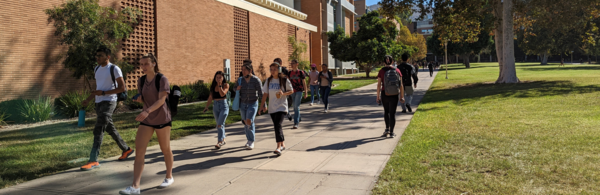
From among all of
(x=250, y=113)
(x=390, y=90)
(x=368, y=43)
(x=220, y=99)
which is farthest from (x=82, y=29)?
(x=368, y=43)

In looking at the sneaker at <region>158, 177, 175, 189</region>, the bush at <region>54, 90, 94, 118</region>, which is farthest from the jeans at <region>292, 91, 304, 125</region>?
the bush at <region>54, 90, 94, 118</region>

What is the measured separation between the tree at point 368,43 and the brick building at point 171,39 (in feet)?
13.9

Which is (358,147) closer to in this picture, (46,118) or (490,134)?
(490,134)

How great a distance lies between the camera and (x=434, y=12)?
20.6m

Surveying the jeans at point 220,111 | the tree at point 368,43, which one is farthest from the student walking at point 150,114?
the tree at point 368,43

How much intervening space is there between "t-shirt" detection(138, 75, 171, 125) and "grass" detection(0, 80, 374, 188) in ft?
7.24

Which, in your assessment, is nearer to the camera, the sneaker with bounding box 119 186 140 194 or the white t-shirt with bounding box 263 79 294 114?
the sneaker with bounding box 119 186 140 194

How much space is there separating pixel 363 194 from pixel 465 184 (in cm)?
115

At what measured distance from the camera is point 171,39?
66.1 feet

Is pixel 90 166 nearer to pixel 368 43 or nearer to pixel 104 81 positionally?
pixel 104 81

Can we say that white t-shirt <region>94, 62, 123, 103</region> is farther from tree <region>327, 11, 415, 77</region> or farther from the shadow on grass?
tree <region>327, 11, 415, 77</region>

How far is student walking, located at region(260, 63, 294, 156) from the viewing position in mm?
6520

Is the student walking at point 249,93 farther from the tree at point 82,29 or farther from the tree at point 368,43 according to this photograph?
the tree at point 368,43

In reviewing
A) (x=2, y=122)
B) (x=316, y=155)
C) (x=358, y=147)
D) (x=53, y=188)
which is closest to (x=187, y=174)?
(x=53, y=188)
